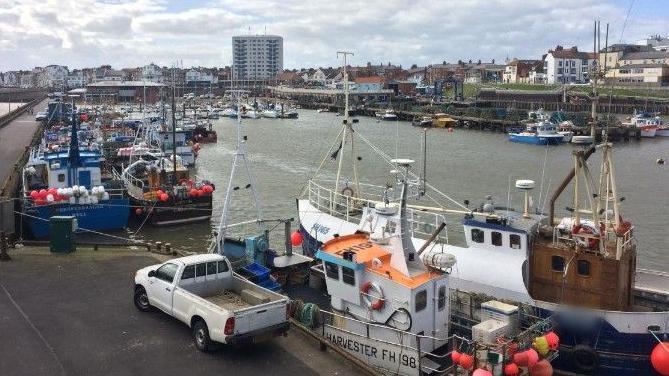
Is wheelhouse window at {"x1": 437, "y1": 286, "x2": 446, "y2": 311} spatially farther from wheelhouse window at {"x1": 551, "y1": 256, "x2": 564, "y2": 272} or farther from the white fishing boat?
wheelhouse window at {"x1": 551, "y1": 256, "x2": 564, "y2": 272}

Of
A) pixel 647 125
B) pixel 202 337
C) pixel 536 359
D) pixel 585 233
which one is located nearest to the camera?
pixel 202 337

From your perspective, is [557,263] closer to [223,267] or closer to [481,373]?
[481,373]

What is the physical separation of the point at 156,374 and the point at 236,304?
8.18 ft

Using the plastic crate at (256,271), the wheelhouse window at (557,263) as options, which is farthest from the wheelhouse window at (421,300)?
the wheelhouse window at (557,263)

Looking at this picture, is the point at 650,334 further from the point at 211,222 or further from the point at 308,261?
the point at 211,222

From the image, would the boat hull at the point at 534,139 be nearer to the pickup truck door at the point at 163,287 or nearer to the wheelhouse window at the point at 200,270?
the wheelhouse window at the point at 200,270

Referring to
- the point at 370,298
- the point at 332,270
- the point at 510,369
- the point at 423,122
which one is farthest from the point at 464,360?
the point at 423,122

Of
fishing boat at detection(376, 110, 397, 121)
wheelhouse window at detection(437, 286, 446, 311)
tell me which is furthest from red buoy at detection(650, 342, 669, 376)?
fishing boat at detection(376, 110, 397, 121)

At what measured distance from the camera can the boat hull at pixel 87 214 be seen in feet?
85.0

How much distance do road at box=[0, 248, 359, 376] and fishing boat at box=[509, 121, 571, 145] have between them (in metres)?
60.4

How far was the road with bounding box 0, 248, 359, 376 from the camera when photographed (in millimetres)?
10727

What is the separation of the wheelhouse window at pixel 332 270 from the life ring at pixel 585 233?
593cm

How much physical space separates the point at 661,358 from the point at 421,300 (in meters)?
5.14

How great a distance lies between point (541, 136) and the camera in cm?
6862
